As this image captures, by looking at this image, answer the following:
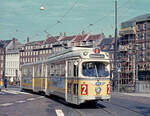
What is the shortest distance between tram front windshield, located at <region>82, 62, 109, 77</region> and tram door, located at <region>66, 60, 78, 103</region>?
1.61ft

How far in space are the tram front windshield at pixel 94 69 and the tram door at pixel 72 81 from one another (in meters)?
0.49

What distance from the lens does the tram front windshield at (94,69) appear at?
16.5 m

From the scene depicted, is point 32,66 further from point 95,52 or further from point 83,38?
point 83,38

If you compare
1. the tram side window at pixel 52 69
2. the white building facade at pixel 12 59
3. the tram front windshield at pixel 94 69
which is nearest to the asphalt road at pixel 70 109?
the tram front windshield at pixel 94 69

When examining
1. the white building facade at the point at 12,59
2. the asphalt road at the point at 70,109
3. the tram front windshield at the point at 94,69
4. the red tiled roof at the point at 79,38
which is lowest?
the asphalt road at the point at 70,109

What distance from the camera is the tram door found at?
16688 mm

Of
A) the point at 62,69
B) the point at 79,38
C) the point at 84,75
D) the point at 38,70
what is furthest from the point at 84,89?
the point at 79,38

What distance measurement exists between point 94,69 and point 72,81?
52.7 inches

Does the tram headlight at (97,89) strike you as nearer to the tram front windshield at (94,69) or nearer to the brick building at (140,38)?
the tram front windshield at (94,69)

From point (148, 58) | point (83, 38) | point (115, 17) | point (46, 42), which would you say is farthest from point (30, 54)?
point (115, 17)

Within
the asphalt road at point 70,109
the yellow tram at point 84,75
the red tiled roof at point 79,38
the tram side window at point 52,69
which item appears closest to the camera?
the asphalt road at point 70,109

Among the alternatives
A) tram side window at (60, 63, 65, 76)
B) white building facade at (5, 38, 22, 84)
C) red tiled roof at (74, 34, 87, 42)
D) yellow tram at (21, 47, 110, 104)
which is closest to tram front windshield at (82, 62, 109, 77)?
yellow tram at (21, 47, 110, 104)

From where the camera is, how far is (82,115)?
13922mm

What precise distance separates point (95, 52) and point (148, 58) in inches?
2237
